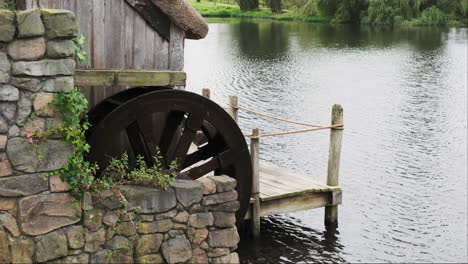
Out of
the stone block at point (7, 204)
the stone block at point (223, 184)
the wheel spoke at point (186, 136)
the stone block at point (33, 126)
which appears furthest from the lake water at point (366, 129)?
the stone block at point (33, 126)

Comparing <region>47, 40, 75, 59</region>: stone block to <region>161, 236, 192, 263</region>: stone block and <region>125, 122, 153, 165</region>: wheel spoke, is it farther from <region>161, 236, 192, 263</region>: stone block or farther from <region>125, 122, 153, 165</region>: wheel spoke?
<region>161, 236, 192, 263</region>: stone block

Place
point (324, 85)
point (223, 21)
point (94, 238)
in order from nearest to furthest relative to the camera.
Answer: point (94, 238) → point (324, 85) → point (223, 21)

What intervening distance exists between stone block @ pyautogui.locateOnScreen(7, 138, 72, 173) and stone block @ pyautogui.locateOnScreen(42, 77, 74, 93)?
438 millimetres

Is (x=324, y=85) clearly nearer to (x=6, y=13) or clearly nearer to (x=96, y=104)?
(x=96, y=104)

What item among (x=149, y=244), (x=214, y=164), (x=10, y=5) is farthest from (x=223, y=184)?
(x=10, y=5)

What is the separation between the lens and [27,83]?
5.80 m

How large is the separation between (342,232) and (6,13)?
6.81m

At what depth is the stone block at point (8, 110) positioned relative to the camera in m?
5.74

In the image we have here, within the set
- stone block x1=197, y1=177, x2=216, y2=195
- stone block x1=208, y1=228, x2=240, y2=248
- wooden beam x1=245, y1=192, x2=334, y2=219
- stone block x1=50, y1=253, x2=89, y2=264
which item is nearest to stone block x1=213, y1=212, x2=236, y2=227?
stone block x1=208, y1=228, x2=240, y2=248

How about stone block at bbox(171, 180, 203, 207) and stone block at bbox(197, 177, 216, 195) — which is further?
stone block at bbox(197, 177, 216, 195)

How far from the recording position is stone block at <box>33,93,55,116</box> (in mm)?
5852

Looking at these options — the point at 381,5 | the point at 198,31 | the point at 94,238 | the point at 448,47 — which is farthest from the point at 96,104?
the point at 381,5

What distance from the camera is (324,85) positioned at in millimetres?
26781

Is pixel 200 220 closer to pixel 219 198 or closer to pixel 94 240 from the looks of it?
pixel 219 198
